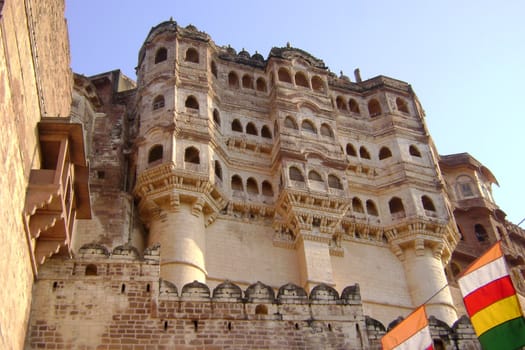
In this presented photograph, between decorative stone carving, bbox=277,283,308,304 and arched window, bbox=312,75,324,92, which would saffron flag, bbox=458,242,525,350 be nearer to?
decorative stone carving, bbox=277,283,308,304

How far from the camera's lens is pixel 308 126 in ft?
78.5

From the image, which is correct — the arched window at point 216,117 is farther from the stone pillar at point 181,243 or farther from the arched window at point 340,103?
the arched window at point 340,103

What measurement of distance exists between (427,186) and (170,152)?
981 cm

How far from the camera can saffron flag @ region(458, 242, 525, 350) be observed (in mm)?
8742

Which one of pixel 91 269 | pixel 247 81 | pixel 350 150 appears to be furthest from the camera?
pixel 247 81

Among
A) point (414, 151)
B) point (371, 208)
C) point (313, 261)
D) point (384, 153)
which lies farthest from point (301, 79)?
point (313, 261)

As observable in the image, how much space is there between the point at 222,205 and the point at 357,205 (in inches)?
216

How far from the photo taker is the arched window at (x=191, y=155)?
20656 mm

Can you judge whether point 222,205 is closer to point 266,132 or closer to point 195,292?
point 266,132

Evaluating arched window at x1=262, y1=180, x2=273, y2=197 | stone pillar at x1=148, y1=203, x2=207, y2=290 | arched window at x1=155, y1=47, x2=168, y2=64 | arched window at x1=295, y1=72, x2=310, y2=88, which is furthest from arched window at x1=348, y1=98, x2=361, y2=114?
stone pillar at x1=148, y1=203, x2=207, y2=290

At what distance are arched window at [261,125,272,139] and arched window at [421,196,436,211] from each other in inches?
239

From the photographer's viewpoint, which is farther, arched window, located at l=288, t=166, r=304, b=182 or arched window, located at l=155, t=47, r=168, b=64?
arched window, located at l=155, t=47, r=168, b=64

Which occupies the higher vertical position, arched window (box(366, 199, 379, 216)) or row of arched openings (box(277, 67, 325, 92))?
row of arched openings (box(277, 67, 325, 92))

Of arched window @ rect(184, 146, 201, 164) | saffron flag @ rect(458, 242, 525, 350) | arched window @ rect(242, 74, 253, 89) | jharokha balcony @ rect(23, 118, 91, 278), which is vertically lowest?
saffron flag @ rect(458, 242, 525, 350)
